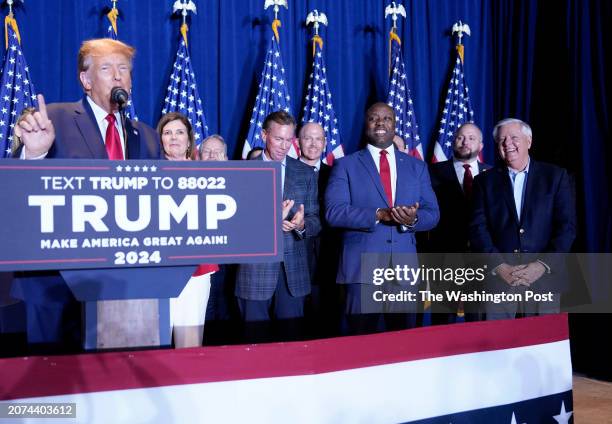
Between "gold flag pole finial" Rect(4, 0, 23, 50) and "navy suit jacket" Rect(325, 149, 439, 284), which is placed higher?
"gold flag pole finial" Rect(4, 0, 23, 50)

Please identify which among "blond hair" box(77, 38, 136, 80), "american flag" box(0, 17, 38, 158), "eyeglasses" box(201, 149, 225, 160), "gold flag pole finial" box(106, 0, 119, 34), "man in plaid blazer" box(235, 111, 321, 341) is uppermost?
"gold flag pole finial" box(106, 0, 119, 34)

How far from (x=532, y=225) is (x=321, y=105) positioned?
2.30 m

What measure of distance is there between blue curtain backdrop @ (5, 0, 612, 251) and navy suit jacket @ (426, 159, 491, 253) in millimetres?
1107

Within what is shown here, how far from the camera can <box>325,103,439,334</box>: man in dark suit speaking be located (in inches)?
122

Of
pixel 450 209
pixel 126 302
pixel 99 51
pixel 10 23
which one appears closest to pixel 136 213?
pixel 126 302

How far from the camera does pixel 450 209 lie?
380 cm

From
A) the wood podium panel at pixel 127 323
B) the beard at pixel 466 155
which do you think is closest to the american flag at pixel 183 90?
the beard at pixel 466 155

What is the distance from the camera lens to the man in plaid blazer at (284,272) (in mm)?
3068

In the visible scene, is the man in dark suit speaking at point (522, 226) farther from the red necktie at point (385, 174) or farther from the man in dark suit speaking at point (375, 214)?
the red necktie at point (385, 174)

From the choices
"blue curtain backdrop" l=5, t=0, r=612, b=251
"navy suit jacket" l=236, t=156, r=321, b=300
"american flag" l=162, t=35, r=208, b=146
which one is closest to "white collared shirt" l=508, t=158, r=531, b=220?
"navy suit jacket" l=236, t=156, r=321, b=300

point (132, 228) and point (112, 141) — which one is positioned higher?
point (112, 141)

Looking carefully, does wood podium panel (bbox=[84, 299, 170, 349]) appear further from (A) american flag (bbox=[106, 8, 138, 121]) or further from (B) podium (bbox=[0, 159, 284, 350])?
(A) american flag (bbox=[106, 8, 138, 121])

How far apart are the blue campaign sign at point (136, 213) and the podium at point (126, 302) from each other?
52 mm

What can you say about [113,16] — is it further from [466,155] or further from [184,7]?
[466,155]
